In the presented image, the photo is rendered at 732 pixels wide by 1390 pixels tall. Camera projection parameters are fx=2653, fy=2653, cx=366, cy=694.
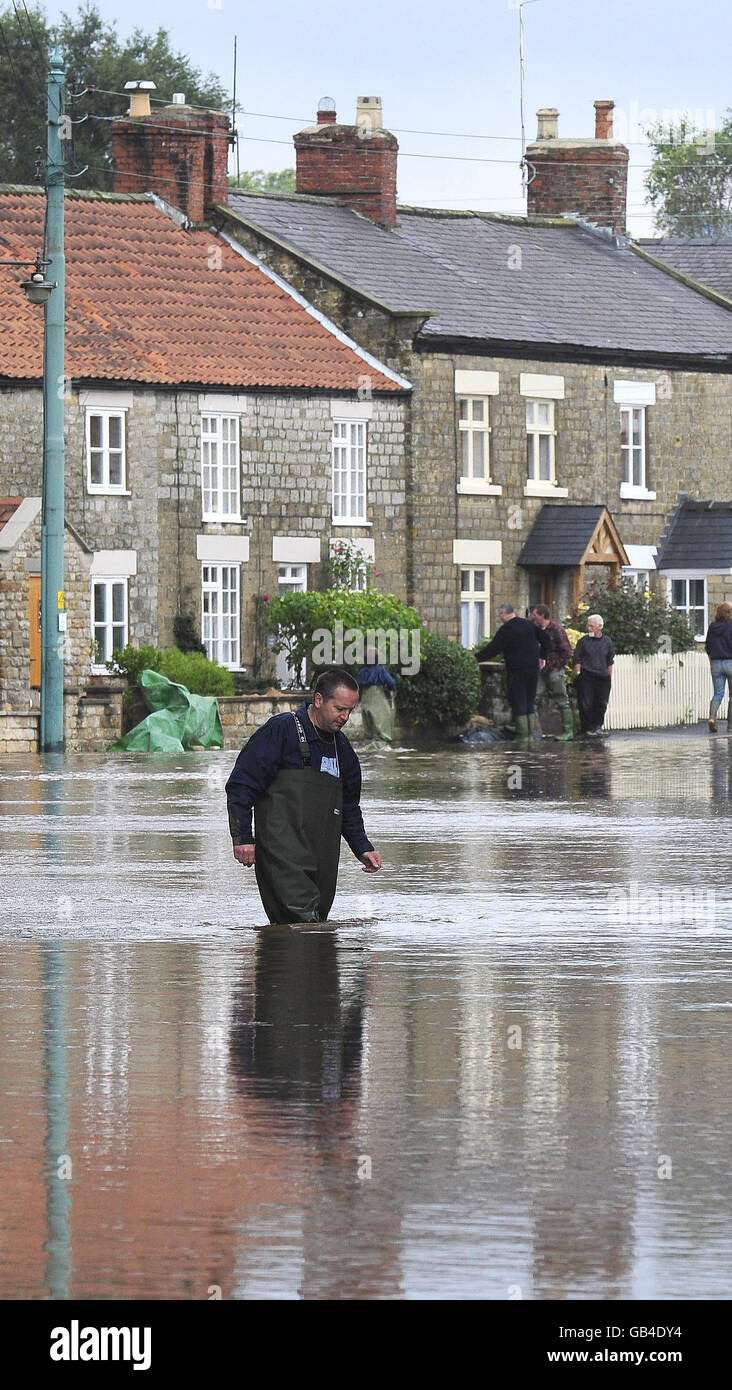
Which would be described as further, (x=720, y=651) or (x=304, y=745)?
(x=720, y=651)

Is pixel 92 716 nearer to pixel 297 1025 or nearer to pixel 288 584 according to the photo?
pixel 288 584

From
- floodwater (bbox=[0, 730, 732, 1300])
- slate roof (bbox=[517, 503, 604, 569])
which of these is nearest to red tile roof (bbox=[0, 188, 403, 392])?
slate roof (bbox=[517, 503, 604, 569])

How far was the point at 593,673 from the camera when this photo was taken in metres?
38.1

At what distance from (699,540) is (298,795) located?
37.5 meters

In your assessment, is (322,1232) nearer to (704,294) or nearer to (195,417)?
(195,417)

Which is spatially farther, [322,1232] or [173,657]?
[173,657]

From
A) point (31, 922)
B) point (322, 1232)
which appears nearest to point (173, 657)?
point (31, 922)

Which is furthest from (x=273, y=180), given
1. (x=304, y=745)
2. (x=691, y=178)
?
(x=304, y=745)

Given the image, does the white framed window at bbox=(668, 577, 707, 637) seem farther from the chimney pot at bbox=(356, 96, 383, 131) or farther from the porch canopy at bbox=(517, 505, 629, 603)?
the chimney pot at bbox=(356, 96, 383, 131)

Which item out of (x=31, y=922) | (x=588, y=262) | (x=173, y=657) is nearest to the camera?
(x=31, y=922)

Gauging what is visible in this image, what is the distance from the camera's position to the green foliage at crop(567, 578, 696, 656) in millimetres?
43312

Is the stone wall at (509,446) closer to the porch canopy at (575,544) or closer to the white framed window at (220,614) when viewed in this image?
the porch canopy at (575,544)
